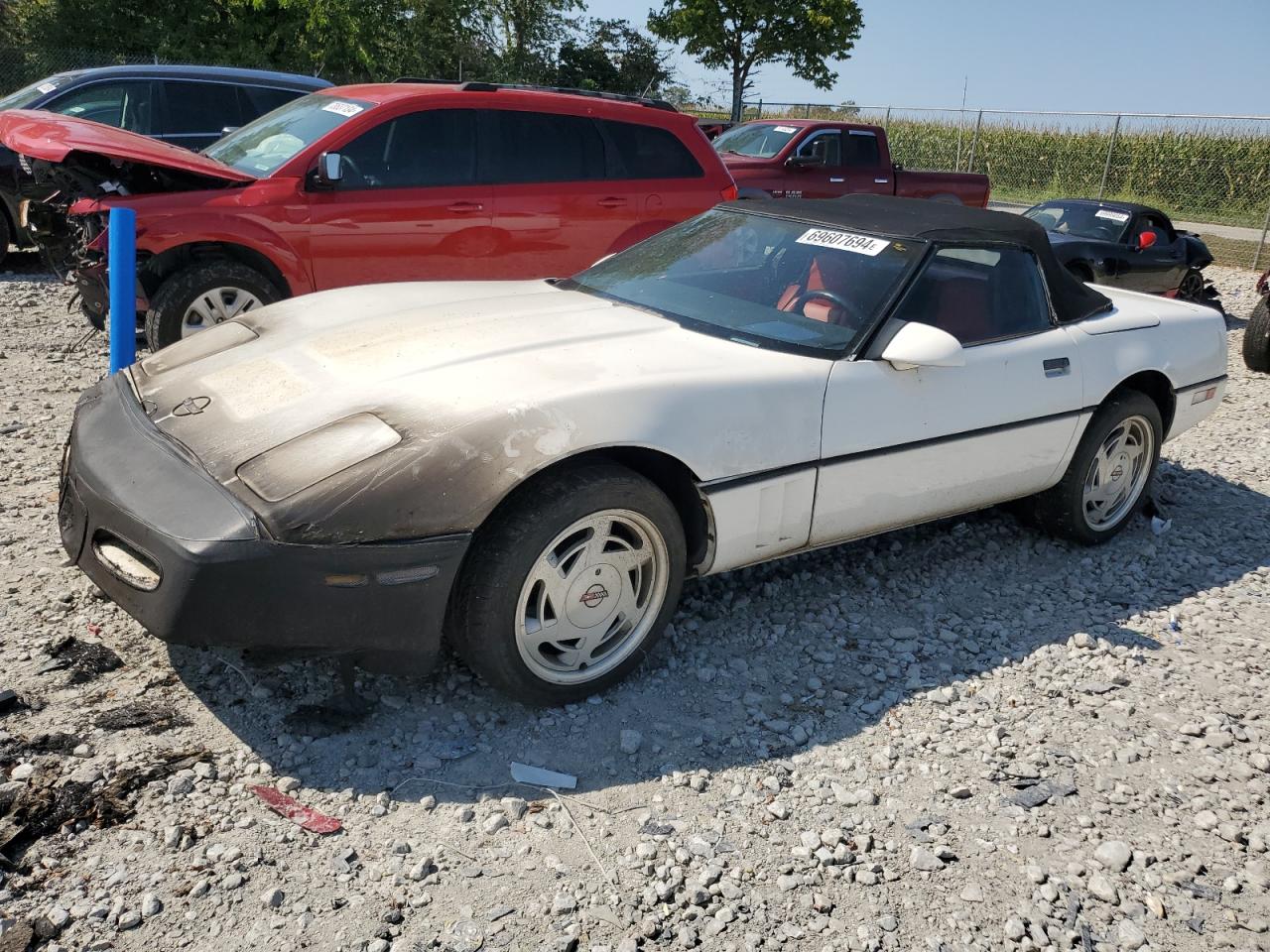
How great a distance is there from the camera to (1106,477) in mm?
4930

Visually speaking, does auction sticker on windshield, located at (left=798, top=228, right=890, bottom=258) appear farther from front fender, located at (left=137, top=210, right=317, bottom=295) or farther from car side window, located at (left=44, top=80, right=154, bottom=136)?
car side window, located at (left=44, top=80, right=154, bottom=136)

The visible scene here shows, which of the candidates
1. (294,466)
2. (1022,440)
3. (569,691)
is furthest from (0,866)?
(1022,440)

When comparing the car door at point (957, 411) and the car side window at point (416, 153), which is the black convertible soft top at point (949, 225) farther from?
the car side window at point (416, 153)

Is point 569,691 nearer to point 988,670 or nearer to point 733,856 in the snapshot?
point 733,856

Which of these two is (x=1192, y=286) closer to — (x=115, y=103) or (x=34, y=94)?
(x=115, y=103)

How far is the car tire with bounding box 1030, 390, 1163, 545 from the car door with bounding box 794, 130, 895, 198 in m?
8.66

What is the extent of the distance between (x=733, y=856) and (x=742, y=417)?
1.34 meters

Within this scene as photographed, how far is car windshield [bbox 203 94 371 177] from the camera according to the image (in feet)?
21.6

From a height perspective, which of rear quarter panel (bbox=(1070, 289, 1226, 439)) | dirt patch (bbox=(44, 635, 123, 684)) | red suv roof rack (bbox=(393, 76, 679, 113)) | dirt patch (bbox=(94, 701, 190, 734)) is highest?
red suv roof rack (bbox=(393, 76, 679, 113))

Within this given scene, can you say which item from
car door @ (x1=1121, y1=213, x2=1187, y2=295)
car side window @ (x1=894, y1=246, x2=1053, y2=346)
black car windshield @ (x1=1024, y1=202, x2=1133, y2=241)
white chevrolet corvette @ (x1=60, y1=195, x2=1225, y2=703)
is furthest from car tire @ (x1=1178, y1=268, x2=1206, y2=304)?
car side window @ (x1=894, y1=246, x2=1053, y2=346)

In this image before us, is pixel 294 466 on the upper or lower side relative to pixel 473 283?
lower

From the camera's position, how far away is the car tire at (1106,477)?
15.4 ft

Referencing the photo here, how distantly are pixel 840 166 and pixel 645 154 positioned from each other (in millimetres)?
6594

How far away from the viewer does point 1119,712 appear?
141 inches
